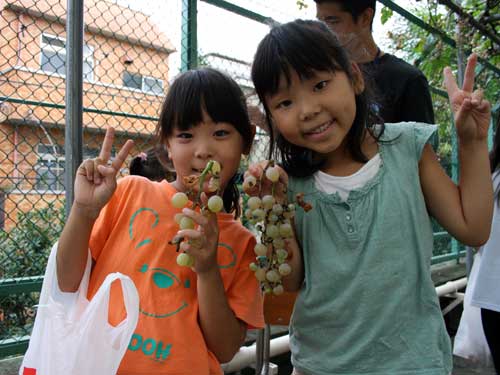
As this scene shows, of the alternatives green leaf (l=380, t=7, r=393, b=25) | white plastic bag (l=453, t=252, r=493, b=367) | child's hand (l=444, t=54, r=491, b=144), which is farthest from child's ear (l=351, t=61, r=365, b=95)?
green leaf (l=380, t=7, r=393, b=25)

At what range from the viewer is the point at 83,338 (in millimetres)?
878

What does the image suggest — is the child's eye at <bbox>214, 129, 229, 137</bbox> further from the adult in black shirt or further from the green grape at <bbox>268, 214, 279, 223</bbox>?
the adult in black shirt

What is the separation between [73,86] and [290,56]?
0.53 metres

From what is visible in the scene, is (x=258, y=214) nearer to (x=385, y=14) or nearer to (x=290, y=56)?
(x=290, y=56)

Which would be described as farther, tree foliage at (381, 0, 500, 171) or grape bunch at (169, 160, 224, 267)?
tree foliage at (381, 0, 500, 171)

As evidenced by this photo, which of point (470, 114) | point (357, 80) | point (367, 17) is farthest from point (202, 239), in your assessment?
point (367, 17)

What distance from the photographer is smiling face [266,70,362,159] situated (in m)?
1.05

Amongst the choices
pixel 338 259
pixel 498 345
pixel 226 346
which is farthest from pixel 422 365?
pixel 498 345

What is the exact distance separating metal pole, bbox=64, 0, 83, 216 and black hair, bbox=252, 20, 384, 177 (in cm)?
44

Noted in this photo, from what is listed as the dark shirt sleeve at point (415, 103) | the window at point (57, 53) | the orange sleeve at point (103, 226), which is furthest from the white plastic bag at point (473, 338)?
the window at point (57, 53)

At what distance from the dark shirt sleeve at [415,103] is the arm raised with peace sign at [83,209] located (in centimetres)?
111

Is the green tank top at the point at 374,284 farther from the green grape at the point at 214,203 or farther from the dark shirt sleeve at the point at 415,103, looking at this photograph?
the dark shirt sleeve at the point at 415,103

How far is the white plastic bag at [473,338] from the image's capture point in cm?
206

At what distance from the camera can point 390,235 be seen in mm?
1076
